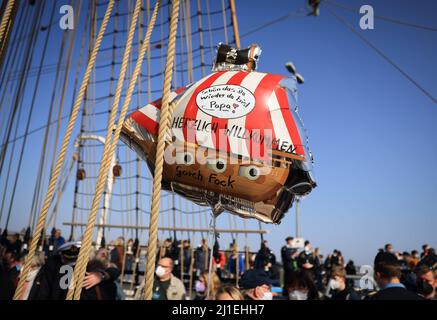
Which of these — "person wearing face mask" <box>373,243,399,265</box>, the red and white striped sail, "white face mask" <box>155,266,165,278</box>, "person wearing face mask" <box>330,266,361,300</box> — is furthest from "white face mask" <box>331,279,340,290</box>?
the red and white striped sail

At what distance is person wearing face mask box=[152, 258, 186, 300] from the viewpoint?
3.04 meters

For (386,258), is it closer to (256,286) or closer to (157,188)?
(256,286)

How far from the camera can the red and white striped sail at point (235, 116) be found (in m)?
1.17

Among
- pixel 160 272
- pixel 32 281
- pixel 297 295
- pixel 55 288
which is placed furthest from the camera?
pixel 160 272

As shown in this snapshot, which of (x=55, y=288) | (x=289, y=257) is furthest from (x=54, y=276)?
(x=289, y=257)

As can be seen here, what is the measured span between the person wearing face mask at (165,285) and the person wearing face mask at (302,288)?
3.50 ft

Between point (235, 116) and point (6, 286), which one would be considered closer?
point (235, 116)

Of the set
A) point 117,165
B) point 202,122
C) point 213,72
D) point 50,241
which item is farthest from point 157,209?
point 50,241

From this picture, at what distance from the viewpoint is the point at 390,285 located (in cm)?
189

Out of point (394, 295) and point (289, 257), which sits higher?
point (289, 257)

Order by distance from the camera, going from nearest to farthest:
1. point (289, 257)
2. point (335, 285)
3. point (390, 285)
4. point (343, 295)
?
point (390, 285) < point (343, 295) < point (335, 285) < point (289, 257)

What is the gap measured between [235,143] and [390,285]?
142cm
